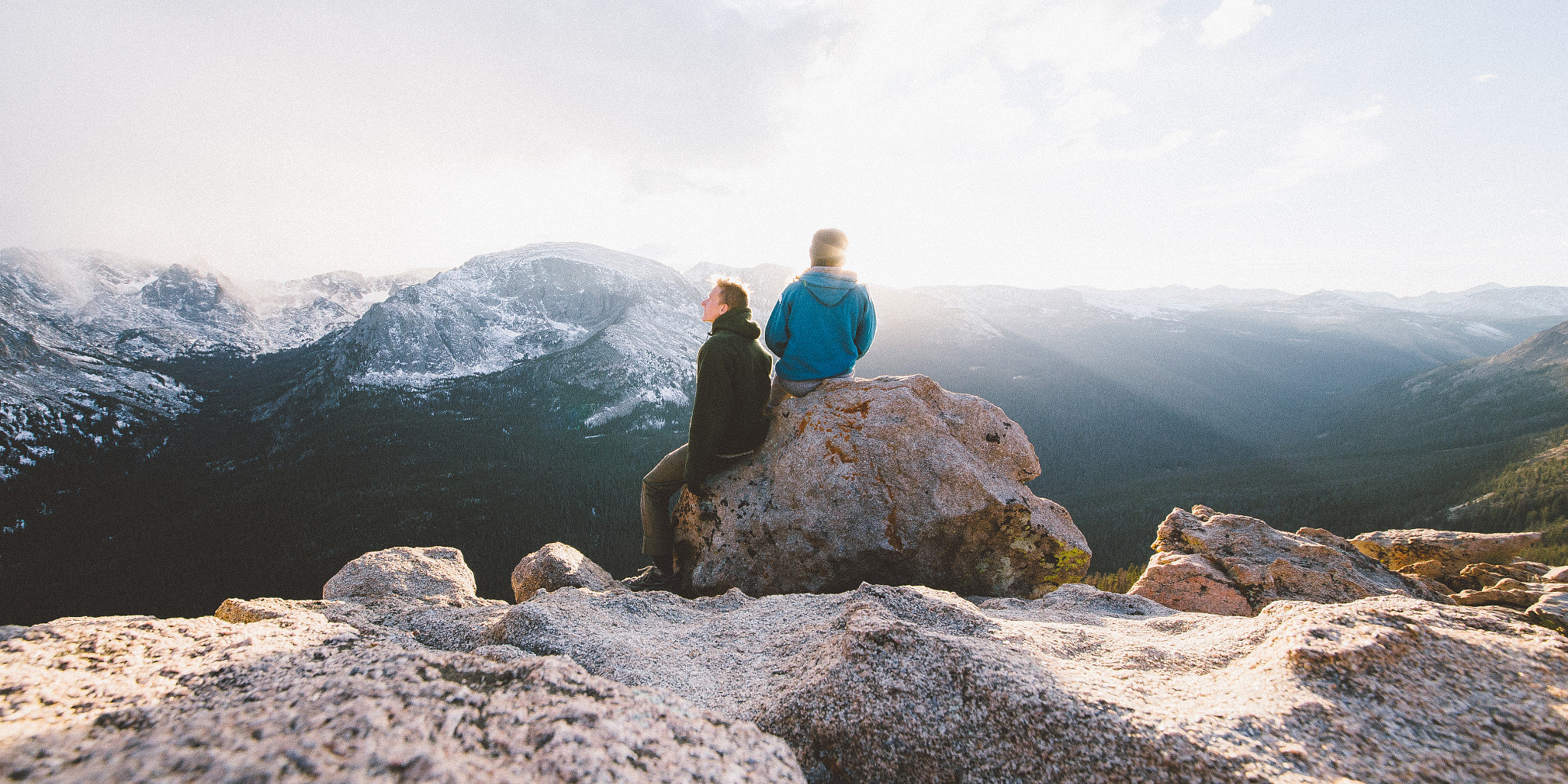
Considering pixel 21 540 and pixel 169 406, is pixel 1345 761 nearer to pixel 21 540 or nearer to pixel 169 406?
pixel 21 540

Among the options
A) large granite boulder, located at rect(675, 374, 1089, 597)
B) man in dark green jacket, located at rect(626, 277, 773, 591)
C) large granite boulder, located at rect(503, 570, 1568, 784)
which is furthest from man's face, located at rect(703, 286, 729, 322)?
large granite boulder, located at rect(503, 570, 1568, 784)

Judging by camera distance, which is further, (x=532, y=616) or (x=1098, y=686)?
(x=532, y=616)

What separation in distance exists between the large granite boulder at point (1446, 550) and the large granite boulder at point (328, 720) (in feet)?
35.1

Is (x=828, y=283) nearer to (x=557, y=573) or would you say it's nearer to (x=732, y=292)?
(x=732, y=292)

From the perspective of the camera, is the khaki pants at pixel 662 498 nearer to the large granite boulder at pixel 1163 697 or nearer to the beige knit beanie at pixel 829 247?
the beige knit beanie at pixel 829 247

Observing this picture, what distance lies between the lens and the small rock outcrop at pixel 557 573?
6980mm

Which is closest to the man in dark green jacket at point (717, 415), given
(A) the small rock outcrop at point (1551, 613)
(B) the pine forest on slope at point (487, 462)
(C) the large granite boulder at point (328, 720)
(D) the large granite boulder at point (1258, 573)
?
(C) the large granite boulder at point (328, 720)

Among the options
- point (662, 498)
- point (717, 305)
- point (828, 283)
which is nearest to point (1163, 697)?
point (828, 283)

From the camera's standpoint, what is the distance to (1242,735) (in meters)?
2.05

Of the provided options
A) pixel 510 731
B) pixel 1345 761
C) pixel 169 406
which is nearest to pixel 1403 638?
pixel 1345 761

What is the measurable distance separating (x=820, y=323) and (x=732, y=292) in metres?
1.20

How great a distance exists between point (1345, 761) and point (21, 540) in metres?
191

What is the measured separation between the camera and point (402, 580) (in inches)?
274

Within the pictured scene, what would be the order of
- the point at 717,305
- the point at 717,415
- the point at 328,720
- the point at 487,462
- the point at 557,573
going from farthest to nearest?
the point at 487,462 → the point at 557,573 → the point at 717,305 → the point at 717,415 → the point at 328,720
